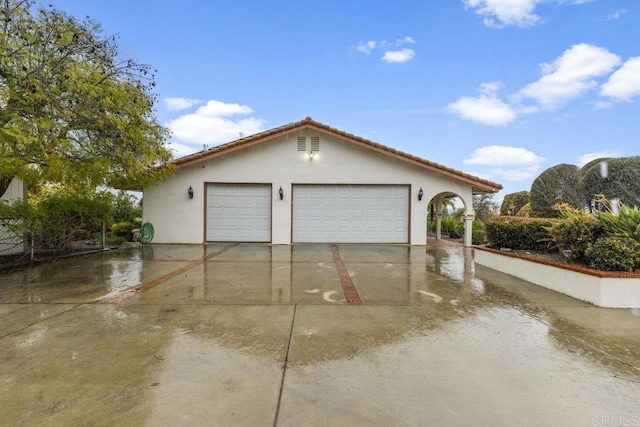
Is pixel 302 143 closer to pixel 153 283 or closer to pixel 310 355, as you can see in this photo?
pixel 153 283

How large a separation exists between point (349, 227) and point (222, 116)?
21525mm

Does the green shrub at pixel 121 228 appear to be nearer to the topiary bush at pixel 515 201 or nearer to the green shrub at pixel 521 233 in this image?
the green shrub at pixel 521 233

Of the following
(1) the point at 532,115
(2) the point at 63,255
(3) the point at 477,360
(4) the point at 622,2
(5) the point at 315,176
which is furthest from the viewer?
(1) the point at 532,115

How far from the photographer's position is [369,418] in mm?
2008

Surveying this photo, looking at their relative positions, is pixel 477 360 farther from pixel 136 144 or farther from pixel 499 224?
pixel 136 144

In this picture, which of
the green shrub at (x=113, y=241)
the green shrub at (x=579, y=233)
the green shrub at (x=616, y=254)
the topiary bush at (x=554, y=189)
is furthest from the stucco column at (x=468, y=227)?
the green shrub at (x=113, y=241)

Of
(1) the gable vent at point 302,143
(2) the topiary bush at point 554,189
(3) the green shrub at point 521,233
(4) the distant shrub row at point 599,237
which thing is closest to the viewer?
(4) the distant shrub row at point 599,237

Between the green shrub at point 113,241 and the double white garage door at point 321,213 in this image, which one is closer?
the green shrub at point 113,241

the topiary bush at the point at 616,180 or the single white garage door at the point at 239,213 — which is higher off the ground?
the topiary bush at the point at 616,180

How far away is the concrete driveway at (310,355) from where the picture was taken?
2.09 meters

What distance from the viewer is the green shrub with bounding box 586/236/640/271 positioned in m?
4.75

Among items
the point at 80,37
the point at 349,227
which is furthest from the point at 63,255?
the point at 349,227

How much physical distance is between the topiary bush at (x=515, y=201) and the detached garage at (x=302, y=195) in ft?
32.3

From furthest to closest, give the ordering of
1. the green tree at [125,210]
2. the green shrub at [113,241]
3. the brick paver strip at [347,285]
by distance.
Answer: the green tree at [125,210] → the green shrub at [113,241] → the brick paver strip at [347,285]
